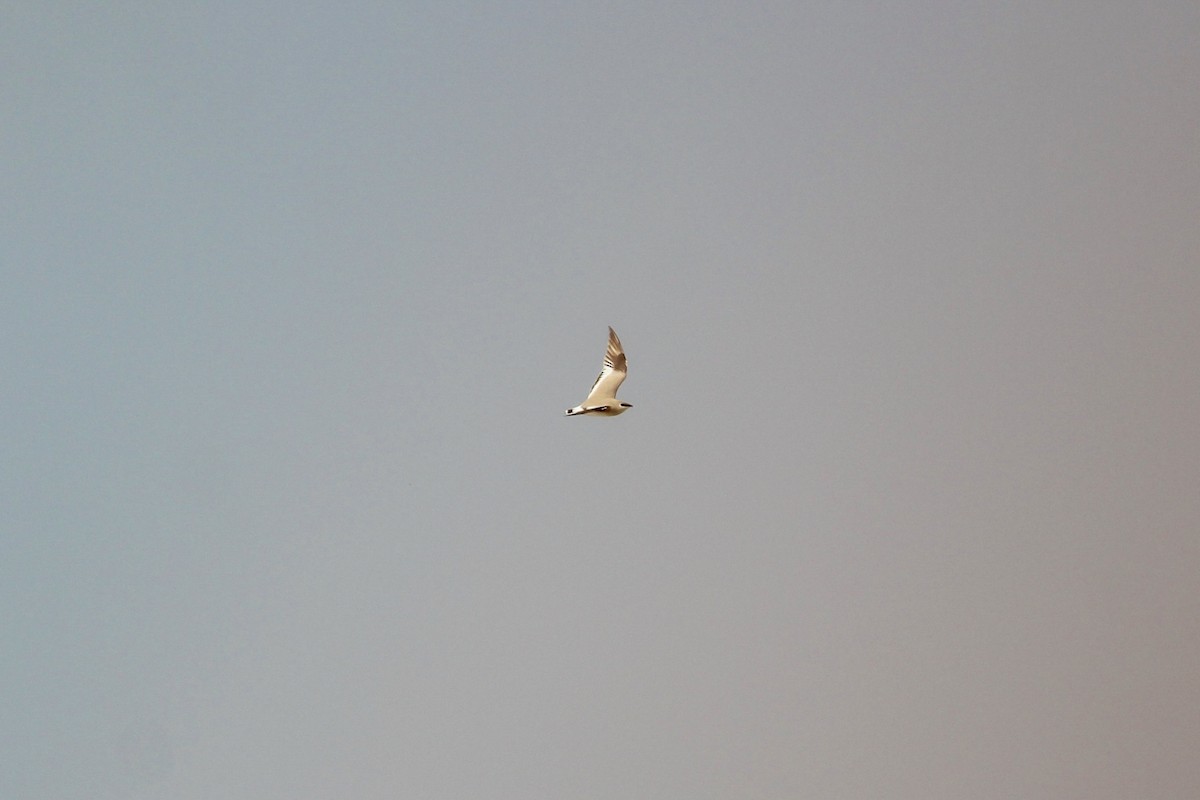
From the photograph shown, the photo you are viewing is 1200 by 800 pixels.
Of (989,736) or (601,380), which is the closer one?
(601,380)

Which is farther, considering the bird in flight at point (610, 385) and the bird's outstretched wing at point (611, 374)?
the bird's outstretched wing at point (611, 374)

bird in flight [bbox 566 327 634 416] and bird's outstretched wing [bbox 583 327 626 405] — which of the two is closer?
bird in flight [bbox 566 327 634 416]
